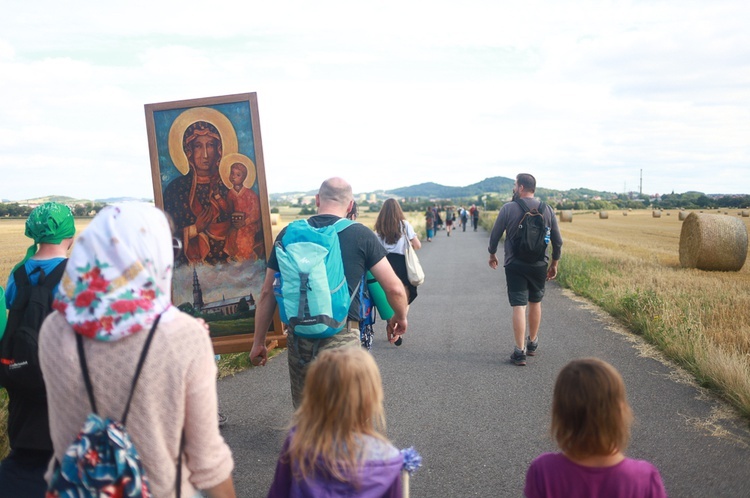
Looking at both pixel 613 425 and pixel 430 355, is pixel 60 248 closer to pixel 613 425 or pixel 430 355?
pixel 613 425

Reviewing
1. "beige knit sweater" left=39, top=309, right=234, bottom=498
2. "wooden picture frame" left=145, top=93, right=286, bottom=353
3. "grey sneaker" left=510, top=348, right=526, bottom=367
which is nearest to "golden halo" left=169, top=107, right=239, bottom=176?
"wooden picture frame" left=145, top=93, right=286, bottom=353

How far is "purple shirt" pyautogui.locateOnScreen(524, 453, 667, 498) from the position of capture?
2.22 m

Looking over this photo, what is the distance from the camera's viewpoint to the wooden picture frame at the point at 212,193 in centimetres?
505

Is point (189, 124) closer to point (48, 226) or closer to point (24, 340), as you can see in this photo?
point (48, 226)

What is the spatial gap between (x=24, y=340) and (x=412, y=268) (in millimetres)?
4644

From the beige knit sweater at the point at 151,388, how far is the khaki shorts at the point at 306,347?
5.00 feet

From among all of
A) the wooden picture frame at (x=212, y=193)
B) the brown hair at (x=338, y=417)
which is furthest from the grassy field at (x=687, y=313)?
the wooden picture frame at (x=212, y=193)

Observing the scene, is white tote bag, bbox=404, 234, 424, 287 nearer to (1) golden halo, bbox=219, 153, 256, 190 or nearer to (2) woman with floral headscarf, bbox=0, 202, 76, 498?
(1) golden halo, bbox=219, 153, 256, 190

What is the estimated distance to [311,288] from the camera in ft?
10.8

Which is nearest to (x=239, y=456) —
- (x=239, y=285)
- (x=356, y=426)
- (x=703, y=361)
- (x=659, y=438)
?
(x=239, y=285)

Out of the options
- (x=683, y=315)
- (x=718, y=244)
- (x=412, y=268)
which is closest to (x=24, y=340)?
(x=412, y=268)

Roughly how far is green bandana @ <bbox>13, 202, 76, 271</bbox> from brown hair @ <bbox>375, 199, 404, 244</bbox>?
14.0ft

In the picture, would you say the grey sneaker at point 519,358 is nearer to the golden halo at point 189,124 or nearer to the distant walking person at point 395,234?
the distant walking person at point 395,234

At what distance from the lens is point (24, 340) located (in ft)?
8.43
